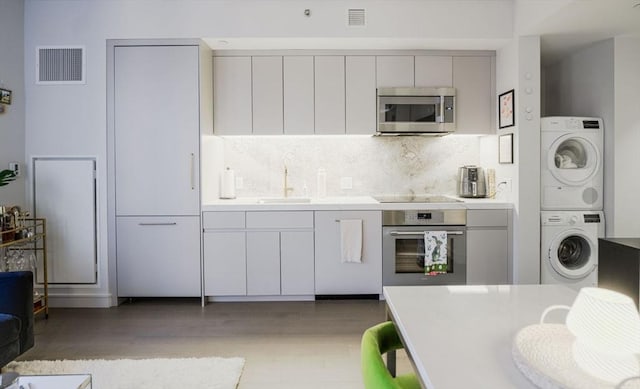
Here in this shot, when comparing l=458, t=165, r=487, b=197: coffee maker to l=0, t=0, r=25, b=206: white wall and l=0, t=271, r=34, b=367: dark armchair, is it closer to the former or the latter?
l=0, t=271, r=34, b=367: dark armchair

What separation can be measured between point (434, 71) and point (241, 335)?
3.01m

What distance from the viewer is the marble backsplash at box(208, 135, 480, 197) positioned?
4348 millimetres

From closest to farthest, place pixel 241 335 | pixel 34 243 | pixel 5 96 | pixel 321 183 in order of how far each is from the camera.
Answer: pixel 241 335
pixel 5 96
pixel 34 243
pixel 321 183

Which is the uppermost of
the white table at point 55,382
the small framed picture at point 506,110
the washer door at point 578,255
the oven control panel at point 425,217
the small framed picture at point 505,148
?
the small framed picture at point 506,110

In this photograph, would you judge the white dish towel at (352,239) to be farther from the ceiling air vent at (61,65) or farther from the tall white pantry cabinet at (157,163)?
the ceiling air vent at (61,65)

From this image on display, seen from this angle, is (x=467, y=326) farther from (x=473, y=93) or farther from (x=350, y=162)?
(x=473, y=93)

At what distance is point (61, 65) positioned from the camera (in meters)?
3.70

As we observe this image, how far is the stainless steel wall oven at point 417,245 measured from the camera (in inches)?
146

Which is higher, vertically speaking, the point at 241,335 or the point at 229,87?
the point at 229,87

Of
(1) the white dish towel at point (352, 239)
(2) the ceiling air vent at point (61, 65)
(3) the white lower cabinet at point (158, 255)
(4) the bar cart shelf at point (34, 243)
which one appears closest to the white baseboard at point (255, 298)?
(3) the white lower cabinet at point (158, 255)

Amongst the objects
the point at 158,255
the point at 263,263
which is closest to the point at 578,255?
the point at 263,263

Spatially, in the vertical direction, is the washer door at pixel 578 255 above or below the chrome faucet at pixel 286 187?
below

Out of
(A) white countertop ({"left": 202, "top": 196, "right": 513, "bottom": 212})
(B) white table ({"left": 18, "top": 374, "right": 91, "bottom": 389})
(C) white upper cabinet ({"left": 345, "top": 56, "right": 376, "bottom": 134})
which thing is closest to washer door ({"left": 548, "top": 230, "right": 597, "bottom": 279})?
(A) white countertop ({"left": 202, "top": 196, "right": 513, "bottom": 212})

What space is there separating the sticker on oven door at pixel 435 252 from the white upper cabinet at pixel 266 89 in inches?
72.3
